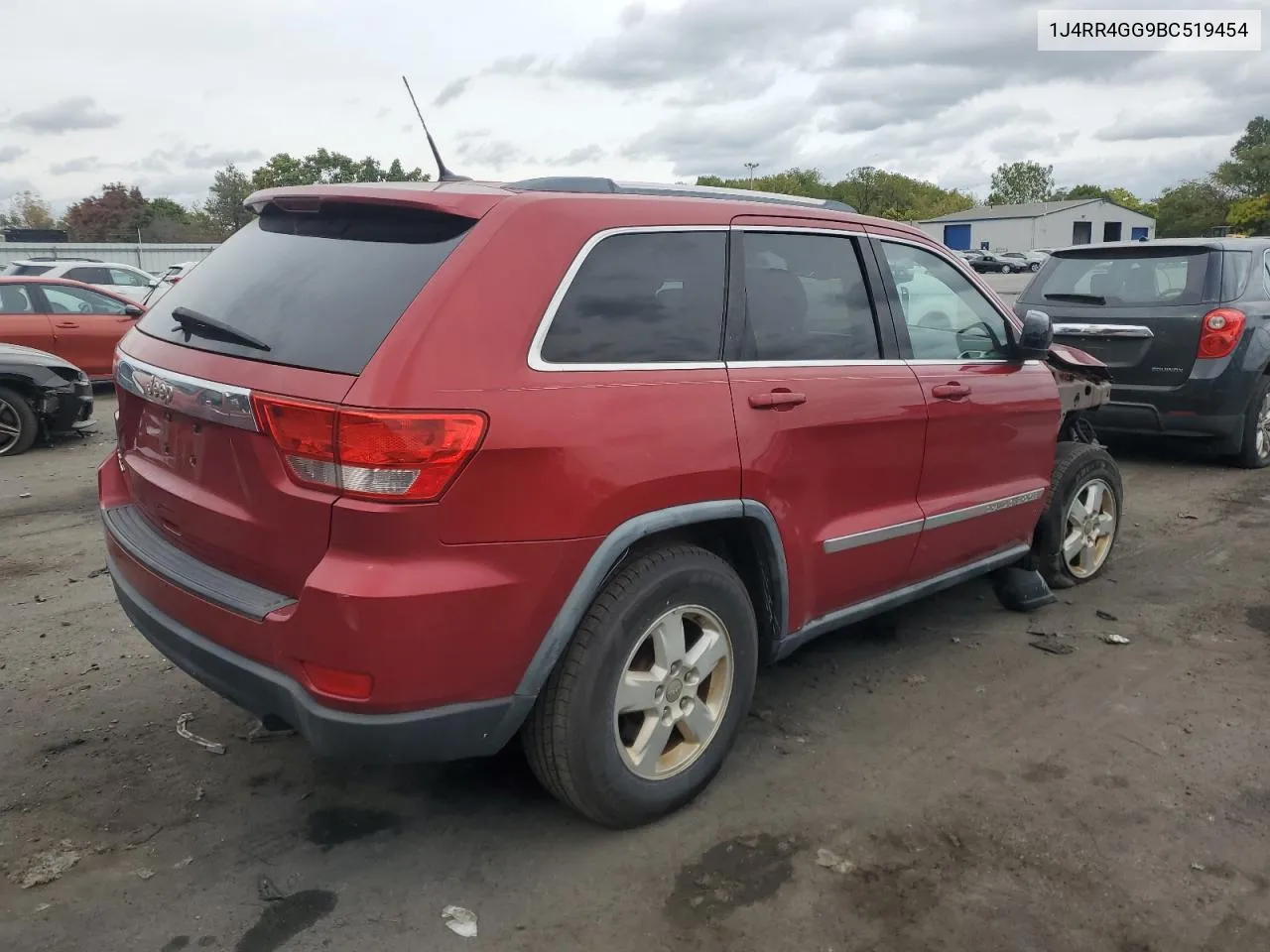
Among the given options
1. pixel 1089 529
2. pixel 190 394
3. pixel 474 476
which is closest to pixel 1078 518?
pixel 1089 529

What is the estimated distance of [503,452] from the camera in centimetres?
253

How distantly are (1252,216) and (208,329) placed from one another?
76.1 metres

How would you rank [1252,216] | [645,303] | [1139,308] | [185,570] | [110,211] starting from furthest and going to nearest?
[110,211]
[1252,216]
[1139,308]
[645,303]
[185,570]

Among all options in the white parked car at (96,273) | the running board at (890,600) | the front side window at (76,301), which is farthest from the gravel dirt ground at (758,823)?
the white parked car at (96,273)

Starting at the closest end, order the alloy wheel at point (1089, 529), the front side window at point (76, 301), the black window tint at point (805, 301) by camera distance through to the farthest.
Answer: the black window tint at point (805, 301), the alloy wheel at point (1089, 529), the front side window at point (76, 301)

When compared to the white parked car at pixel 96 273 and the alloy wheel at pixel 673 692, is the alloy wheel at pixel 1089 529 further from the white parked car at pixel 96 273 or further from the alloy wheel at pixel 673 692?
the white parked car at pixel 96 273

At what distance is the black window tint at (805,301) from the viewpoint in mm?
3324

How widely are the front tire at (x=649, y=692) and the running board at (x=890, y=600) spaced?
0.27 meters

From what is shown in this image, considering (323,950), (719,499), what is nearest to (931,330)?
(719,499)

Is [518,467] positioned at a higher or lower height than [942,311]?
lower

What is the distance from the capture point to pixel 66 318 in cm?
1154

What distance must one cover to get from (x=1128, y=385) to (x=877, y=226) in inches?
179

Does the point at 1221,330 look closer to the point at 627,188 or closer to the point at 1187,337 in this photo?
the point at 1187,337

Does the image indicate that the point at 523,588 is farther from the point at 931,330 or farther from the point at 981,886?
the point at 931,330
